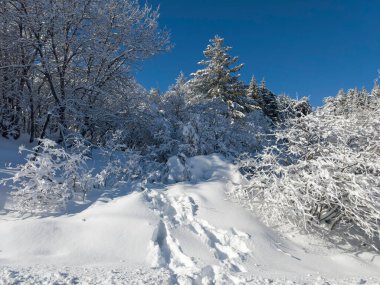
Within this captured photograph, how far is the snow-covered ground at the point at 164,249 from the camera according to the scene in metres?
3.63

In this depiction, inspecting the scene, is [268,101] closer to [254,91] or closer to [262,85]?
[262,85]

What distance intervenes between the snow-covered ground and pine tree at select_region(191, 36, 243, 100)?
53.0 ft

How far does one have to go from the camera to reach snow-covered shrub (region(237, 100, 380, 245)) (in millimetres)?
4961

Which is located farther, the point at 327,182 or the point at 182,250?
the point at 327,182

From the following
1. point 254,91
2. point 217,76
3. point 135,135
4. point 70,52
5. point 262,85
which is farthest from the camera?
point 262,85

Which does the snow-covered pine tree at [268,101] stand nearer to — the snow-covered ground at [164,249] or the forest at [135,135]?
the forest at [135,135]

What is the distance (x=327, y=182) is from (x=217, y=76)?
56.8 feet

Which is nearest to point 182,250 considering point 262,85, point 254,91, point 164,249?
point 164,249

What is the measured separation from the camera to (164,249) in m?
4.39

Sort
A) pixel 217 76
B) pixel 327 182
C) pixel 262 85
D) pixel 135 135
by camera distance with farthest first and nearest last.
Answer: pixel 262 85 → pixel 217 76 → pixel 135 135 → pixel 327 182

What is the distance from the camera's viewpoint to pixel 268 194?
212 inches

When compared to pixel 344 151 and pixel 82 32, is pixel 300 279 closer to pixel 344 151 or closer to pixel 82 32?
pixel 344 151

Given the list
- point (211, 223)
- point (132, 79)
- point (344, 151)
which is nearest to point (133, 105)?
point (132, 79)

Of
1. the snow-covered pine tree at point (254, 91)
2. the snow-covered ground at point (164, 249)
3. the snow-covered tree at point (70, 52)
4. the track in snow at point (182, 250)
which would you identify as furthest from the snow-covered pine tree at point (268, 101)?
the track in snow at point (182, 250)
